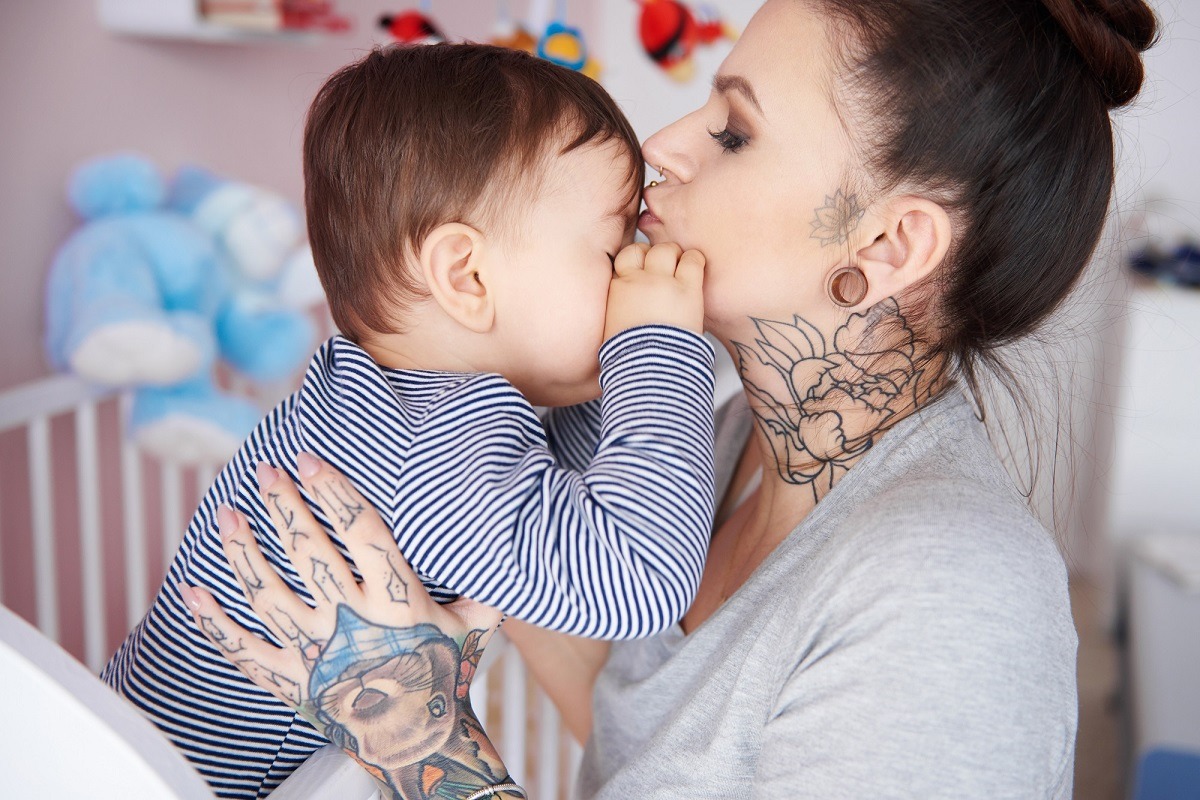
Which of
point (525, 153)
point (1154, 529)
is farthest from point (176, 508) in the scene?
point (1154, 529)

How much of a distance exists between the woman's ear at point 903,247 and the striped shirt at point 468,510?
0.17 m

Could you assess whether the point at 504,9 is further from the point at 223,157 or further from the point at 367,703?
the point at 367,703

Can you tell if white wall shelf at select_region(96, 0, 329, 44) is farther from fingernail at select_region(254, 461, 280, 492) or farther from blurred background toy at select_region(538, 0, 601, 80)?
fingernail at select_region(254, 461, 280, 492)

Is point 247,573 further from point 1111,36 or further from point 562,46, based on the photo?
point 562,46

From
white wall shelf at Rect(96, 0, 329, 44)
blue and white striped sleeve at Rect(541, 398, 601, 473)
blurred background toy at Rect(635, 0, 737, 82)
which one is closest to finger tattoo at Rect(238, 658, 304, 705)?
blue and white striped sleeve at Rect(541, 398, 601, 473)

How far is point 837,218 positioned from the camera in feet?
2.99

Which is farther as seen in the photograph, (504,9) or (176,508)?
(504,9)

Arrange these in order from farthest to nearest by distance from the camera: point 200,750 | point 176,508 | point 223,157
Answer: point 223,157 < point 176,508 < point 200,750

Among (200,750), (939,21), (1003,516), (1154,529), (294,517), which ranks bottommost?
(1154,529)

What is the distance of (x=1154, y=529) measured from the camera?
317cm

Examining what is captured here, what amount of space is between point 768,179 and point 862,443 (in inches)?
10.5

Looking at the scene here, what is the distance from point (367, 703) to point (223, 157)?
4.75ft

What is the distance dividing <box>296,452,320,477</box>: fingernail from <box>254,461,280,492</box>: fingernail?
35 mm

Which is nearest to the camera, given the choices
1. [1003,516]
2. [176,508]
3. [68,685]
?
[68,685]
